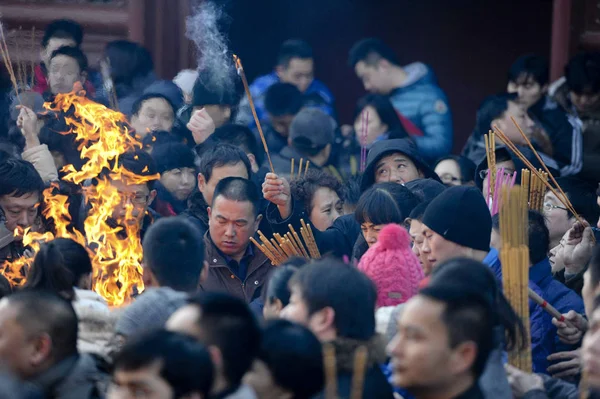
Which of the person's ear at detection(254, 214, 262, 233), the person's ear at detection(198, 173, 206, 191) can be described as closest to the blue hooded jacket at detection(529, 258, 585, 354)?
the person's ear at detection(254, 214, 262, 233)

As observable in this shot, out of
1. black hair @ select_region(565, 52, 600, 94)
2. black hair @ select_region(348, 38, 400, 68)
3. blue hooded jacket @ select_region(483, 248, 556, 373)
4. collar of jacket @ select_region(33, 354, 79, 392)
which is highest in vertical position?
black hair @ select_region(348, 38, 400, 68)

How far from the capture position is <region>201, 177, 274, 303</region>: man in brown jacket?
5.59 m

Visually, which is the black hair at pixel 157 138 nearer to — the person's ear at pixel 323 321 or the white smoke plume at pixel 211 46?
the white smoke plume at pixel 211 46

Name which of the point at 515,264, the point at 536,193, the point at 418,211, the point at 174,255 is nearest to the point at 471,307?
the point at 515,264

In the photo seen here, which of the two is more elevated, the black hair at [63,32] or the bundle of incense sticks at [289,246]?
the black hair at [63,32]

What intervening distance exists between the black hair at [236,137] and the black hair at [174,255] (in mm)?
2450

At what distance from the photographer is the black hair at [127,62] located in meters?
7.69

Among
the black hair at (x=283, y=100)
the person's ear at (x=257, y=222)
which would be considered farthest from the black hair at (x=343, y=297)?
the black hair at (x=283, y=100)

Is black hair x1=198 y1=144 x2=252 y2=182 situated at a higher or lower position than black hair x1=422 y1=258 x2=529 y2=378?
higher

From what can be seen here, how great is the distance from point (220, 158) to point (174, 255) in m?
1.83

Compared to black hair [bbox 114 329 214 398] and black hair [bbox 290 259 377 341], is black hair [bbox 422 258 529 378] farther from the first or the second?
black hair [bbox 114 329 214 398]

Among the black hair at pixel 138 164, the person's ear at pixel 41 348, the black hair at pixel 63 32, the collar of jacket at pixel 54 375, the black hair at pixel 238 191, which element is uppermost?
the black hair at pixel 63 32

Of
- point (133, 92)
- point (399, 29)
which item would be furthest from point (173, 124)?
point (399, 29)

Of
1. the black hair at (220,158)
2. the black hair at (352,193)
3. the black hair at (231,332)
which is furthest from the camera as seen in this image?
the black hair at (352,193)
